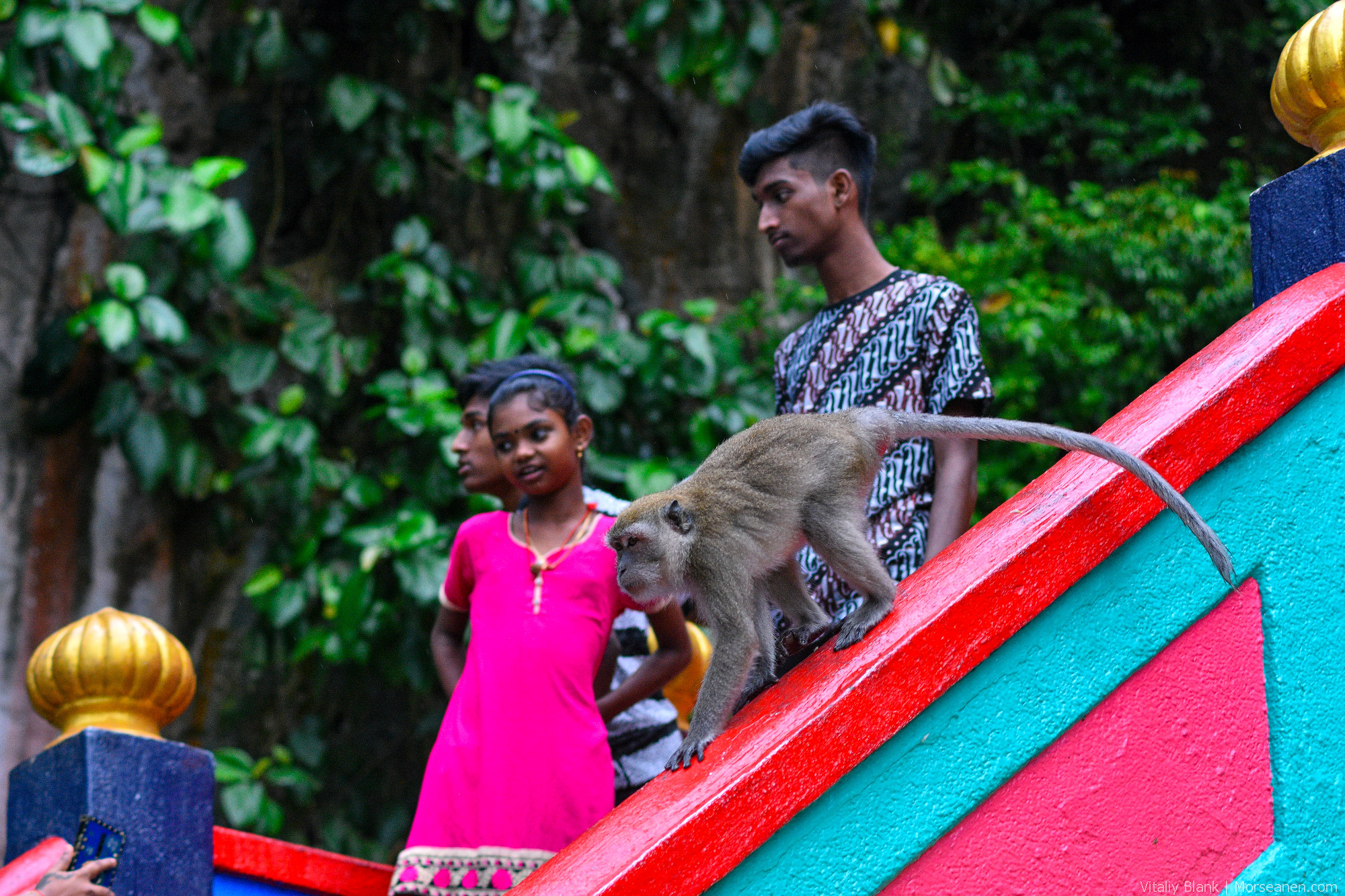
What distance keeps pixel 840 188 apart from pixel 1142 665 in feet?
4.50

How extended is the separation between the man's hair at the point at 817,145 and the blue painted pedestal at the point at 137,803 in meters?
1.86

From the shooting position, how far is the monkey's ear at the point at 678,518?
7.52 feet

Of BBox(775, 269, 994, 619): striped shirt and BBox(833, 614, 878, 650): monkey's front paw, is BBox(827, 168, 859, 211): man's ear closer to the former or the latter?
BBox(775, 269, 994, 619): striped shirt

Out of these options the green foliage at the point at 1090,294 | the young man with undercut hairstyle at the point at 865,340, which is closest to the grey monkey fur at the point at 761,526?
the young man with undercut hairstyle at the point at 865,340

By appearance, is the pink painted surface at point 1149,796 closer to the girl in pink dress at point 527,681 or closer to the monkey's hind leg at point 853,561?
the monkey's hind leg at point 853,561

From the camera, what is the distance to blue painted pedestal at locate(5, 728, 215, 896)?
2.63 meters

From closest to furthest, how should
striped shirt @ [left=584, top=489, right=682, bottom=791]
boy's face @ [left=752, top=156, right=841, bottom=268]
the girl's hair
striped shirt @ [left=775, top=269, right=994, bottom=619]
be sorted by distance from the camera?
striped shirt @ [left=775, top=269, right=994, bottom=619], boy's face @ [left=752, top=156, right=841, bottom=268], the girl's hair, striped shirt @ [left=584, top=489, right=682, bottom=791]

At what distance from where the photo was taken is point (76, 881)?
2463 mm

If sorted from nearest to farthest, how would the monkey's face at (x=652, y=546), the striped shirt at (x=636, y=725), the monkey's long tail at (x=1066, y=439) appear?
the monkey's long tail at (x=1066, y=439)
the monkey's face at (x=652, y=546)
the striped shirt at (x=636, y=725)

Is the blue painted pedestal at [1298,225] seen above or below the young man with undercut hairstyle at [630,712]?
above

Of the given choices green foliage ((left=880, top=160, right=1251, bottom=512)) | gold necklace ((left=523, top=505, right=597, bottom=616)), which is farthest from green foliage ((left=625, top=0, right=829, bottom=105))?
gold necklace ((left=523, top=505, right=597, bottom=616))

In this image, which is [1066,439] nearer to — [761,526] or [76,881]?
[761,526]

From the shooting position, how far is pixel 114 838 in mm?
2604

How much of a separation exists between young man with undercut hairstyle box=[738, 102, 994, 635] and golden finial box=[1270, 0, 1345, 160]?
727 millimetres
